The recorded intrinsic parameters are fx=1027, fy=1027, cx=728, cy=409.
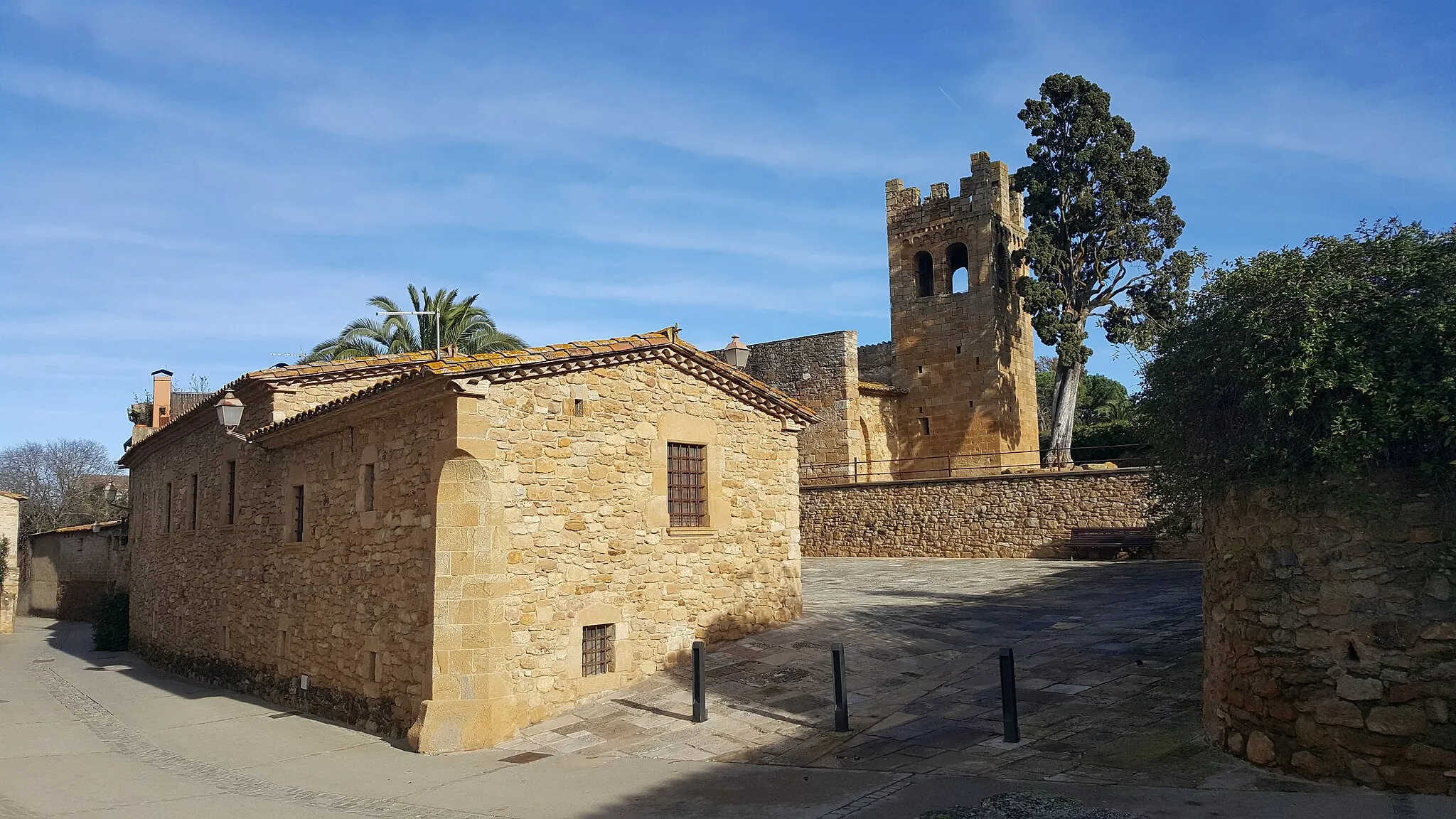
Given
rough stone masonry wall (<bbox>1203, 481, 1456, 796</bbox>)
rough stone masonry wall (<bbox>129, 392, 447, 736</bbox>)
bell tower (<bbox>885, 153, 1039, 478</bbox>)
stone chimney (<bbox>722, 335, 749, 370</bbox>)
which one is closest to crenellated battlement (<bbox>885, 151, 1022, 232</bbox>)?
bell tower (<bbox>885, 153, 1039, 478</bbox>)

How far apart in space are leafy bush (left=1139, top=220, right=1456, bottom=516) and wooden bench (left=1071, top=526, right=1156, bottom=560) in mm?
16363

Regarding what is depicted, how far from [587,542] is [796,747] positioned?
4056mm

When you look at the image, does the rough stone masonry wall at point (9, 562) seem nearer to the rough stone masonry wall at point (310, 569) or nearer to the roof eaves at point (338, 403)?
the rough stone masonry wall at point (310, 569)

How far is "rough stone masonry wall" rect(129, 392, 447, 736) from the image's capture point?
42.1 feet

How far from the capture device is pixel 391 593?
13.2m

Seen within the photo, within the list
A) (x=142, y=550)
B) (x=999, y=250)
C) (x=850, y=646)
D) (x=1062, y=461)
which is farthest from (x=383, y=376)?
(x=999, y=250)

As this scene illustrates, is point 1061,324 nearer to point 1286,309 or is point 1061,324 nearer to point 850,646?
point 850,646

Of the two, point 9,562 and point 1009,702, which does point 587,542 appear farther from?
point 9,562

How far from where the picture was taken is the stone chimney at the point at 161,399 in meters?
34.8

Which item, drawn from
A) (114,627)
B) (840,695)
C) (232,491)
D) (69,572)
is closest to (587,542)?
(840,695)

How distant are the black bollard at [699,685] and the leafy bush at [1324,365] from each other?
18.7 feet

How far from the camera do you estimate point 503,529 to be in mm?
12172

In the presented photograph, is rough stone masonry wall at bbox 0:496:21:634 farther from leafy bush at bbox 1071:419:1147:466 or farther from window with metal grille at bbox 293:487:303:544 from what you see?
leafy bush at bbox 1071:419:1147:466

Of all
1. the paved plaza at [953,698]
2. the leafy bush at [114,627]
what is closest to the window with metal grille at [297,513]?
the paved plaza at [953,698]
